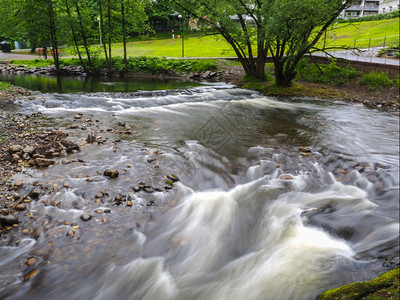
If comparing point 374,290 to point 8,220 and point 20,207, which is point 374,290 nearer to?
point 8,220

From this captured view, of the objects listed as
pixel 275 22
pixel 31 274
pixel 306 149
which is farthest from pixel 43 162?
pixel 275 22

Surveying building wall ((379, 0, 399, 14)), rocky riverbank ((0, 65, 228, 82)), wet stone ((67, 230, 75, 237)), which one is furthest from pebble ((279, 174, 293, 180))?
building wall ((379, 0, 399, 14))

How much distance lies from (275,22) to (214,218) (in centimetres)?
1253

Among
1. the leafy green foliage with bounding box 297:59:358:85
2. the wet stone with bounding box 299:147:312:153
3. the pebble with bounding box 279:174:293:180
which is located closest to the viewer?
the pebble with bounding box 279:174:293:180

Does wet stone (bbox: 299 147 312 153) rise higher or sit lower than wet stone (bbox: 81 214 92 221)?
higher

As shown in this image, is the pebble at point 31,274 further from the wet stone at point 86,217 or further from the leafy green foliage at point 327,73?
the leafy green foliage at point 327,73

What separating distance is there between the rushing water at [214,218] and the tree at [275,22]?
272 inches

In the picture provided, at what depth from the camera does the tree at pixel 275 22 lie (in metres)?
15.0

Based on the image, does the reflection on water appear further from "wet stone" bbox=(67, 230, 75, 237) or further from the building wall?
the building wall

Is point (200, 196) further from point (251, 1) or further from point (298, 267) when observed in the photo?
point (251, 1)

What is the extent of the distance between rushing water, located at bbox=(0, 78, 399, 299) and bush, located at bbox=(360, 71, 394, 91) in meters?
8.34

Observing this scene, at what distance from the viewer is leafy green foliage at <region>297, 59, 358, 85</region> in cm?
2098

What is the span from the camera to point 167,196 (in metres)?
6.95

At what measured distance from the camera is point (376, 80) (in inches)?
743
